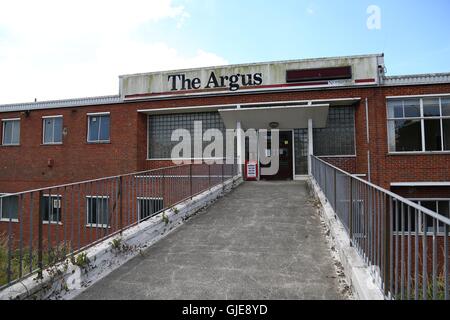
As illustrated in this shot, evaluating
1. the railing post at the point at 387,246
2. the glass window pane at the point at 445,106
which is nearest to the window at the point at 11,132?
the railing post at the point at 387,246

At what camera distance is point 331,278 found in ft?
13.2

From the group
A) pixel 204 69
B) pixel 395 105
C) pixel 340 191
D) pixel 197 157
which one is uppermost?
pixel 204 69

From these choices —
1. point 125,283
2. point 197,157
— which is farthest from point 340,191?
point 197,157

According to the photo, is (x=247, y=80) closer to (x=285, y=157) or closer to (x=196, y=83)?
(x=196, y=83)

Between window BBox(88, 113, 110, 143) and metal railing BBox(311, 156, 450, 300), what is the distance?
1430 cm

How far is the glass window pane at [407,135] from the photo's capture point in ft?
42.8

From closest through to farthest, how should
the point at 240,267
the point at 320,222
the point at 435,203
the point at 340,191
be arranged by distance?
the point at 240,267 < the point at 340,191 < the point at 320,222 < the point at 435,203

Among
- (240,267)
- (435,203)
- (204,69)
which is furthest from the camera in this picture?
(204,69)

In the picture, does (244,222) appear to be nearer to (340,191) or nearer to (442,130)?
(340,191)

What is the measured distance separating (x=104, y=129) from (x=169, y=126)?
3503mm

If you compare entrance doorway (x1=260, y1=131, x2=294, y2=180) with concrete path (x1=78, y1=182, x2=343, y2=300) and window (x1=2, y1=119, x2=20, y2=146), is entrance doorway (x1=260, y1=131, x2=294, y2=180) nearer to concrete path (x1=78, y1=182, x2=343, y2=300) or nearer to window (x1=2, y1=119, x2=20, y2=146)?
concrete path (x1=78, y1=182, x2=343, y2=300)

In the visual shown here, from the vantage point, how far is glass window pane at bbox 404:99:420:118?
13055mm

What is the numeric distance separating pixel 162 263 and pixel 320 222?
368 centimetres

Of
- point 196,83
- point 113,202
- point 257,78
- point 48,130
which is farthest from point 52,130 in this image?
point 113,202
